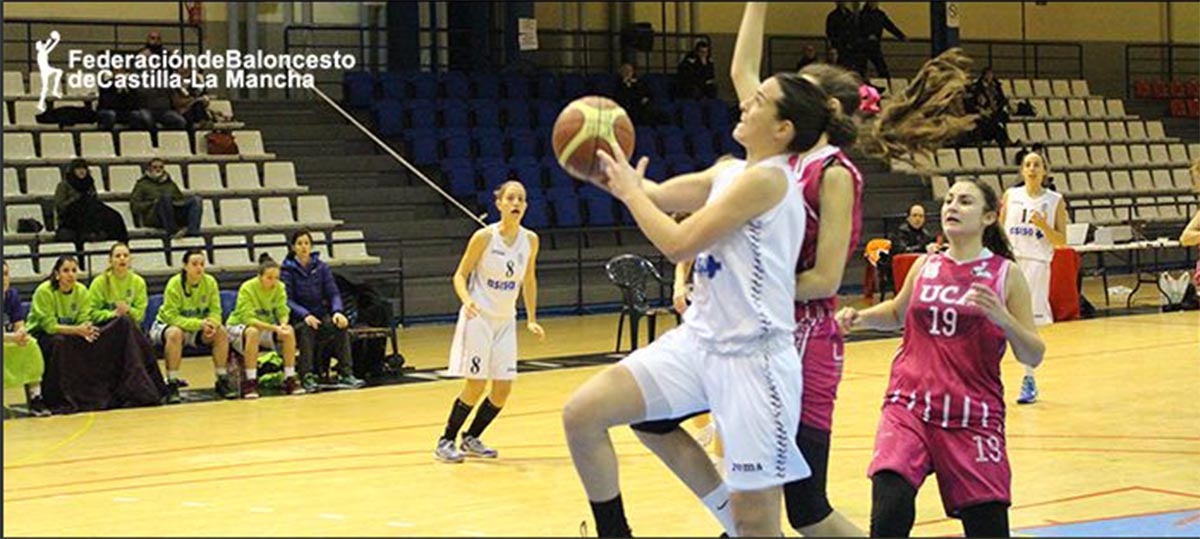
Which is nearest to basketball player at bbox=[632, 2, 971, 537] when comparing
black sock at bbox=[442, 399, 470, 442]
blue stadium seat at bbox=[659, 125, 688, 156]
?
black sock at bbox=[442, 399, 470, 442]

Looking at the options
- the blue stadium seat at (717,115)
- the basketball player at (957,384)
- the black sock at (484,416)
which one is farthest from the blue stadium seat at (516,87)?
the basketball player at (957,384)

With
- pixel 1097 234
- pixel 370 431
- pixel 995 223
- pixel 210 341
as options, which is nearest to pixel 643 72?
pixel 1097 234

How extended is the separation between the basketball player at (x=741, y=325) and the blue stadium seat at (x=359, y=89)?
17.1 meters

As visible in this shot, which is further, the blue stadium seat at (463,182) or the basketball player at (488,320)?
the blue stadium seat at (463,182)

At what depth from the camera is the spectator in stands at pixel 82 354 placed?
39.2ft

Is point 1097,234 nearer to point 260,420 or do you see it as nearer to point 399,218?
point 399,218

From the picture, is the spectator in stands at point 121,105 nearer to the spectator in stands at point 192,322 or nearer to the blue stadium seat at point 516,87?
the blue stadium seat at point 516,87

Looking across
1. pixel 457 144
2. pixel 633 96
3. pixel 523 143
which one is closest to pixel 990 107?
pixel 633 96

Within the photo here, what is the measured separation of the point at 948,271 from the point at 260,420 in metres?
6.51

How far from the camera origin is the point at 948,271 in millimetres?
5707

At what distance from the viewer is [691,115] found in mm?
22812

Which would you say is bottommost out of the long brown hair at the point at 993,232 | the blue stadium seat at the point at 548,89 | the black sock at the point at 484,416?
the black sock at the point at 484,416

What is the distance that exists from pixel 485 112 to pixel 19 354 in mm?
10305

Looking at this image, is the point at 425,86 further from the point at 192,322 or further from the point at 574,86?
the point at 192,322
